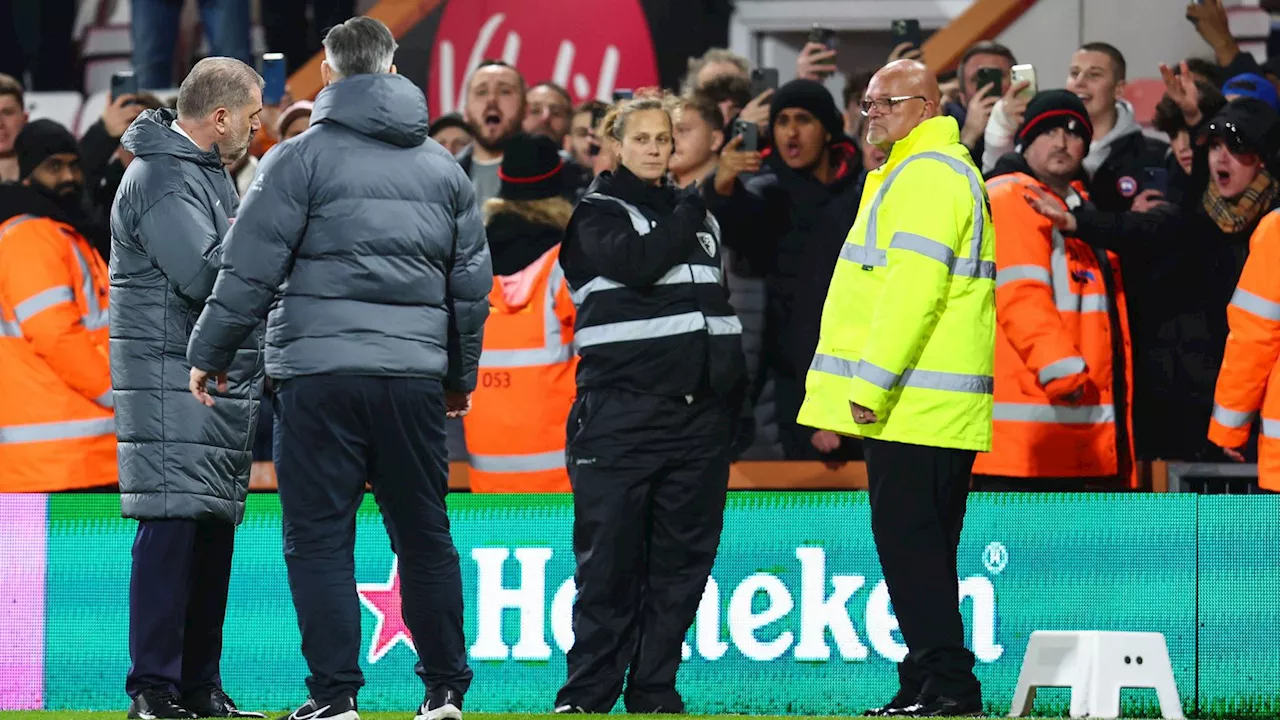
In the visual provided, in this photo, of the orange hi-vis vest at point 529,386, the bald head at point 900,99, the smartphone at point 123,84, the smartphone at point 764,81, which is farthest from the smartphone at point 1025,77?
the smartphone at point 123,84

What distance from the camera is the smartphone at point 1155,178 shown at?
30.3ft

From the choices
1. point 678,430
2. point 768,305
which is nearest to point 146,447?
point 678,430

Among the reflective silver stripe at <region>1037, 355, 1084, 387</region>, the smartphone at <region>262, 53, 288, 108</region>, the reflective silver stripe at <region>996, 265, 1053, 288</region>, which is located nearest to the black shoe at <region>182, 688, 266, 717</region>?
the reflective silver stripe at <region>1037, 355, 1084, 387</region>

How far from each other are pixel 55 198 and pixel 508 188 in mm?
1926

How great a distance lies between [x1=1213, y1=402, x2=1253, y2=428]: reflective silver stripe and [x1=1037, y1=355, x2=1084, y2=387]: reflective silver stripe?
56 centimetres

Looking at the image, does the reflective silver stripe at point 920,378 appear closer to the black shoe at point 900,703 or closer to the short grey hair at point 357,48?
the black shoe at point 900,703

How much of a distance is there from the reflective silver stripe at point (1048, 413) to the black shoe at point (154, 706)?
332 cm

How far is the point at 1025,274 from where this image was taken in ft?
26.3

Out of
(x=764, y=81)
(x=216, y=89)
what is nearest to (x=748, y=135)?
(x=764, y=81)

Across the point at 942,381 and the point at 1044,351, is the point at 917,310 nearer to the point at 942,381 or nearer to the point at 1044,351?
the point at 942,381

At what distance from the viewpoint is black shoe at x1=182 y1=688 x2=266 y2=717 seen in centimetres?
649

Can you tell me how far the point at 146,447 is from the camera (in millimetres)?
6363

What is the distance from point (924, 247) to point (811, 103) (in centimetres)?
264

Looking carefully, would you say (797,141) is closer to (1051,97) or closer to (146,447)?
(1051,97)
